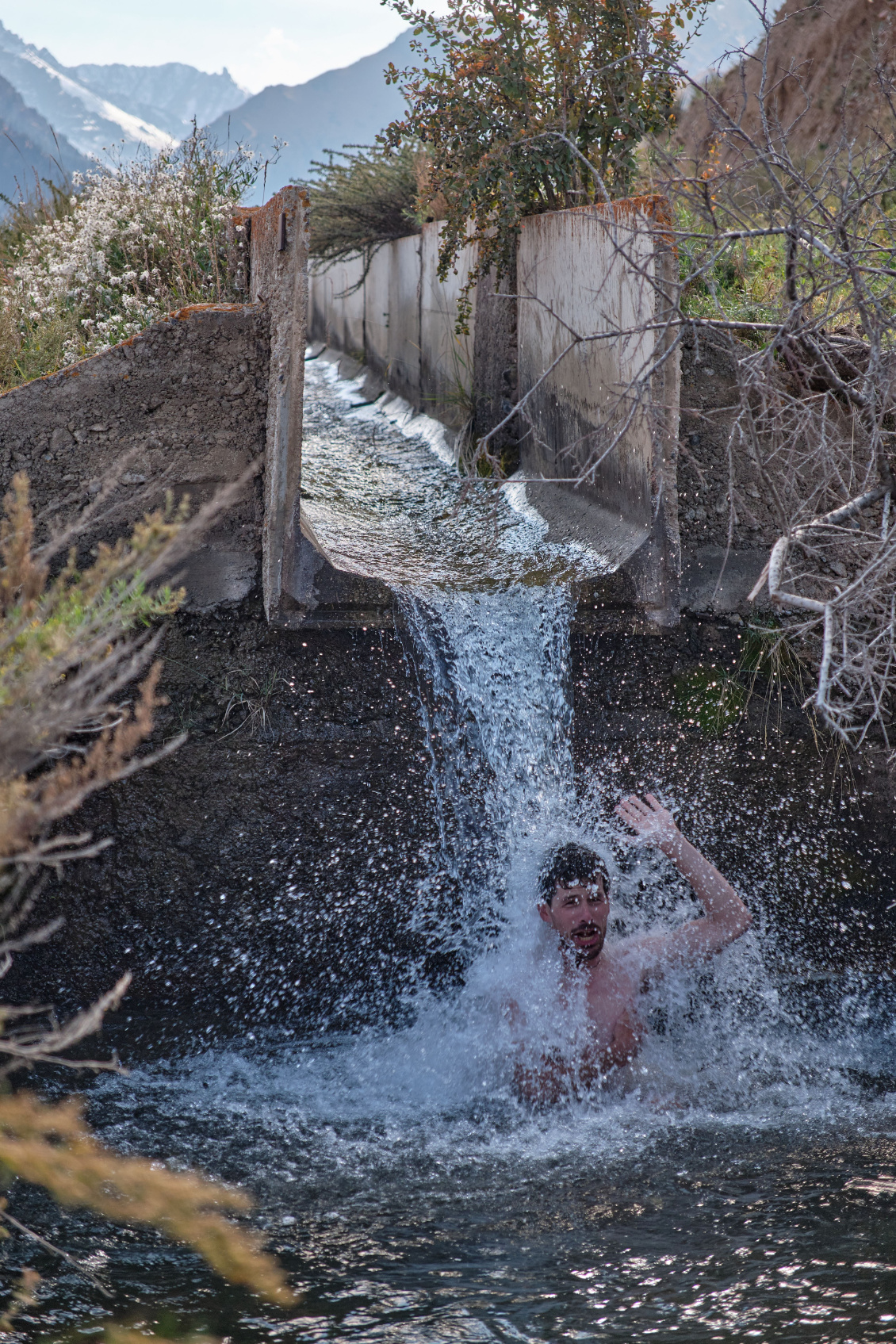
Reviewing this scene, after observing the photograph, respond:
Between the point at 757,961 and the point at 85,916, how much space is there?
292 centimetres

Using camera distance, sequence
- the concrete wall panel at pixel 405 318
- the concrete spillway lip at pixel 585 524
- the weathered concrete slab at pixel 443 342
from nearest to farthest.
Answer: the concrete spillway lip at pixel 585 524 < the weathered concrete slab at pixel 443 342 < the concrete wall panel at pixel 405 318

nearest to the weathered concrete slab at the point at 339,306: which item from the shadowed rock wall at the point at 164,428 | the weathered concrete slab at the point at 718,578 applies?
the shadowed rock wall at the point at 164,428

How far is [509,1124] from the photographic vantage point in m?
3.81

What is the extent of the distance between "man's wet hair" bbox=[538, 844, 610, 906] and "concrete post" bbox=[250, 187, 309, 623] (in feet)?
4.95

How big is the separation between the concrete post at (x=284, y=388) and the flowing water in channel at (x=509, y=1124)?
51cm

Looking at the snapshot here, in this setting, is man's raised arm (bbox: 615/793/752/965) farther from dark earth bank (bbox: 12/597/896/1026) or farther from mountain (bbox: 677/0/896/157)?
mountain (bbox: 677/0/896/157)

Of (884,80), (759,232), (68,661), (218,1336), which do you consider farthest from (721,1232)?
(884,80)

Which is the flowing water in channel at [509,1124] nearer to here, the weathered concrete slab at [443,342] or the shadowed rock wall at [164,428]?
the shadowed rock wall at [164,428]

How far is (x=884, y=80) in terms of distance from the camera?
4.52 meters

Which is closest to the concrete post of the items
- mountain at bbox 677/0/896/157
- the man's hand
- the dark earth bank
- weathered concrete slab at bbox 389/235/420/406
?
the dark earth bank

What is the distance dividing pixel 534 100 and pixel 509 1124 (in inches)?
210

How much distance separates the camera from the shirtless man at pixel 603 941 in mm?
3916

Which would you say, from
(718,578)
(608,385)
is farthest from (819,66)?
(718,578)

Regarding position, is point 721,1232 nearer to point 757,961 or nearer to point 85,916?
point 757,961
